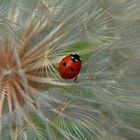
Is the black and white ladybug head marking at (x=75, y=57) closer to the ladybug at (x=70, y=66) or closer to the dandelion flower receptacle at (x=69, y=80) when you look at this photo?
the ladybug at (x=70, y=66)

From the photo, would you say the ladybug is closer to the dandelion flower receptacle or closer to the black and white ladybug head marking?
the black and white ladybug head marking

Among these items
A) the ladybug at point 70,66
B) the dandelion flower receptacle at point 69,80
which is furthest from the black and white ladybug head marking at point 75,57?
the dandelion flower receptacle at point 69,80

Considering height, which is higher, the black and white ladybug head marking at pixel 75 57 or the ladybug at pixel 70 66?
the black and white ladybug head marking at pixel 75 57

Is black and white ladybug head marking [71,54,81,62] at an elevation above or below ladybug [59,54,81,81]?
above

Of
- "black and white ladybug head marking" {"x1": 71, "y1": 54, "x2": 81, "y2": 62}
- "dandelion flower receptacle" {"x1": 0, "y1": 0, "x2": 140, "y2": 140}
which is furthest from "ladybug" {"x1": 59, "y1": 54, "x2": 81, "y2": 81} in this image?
"dandelion flower receptacle" {"x1": 0, "y1": 0, "x2": 140, "y2": 140}

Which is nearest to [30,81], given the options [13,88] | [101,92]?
[13,88]
